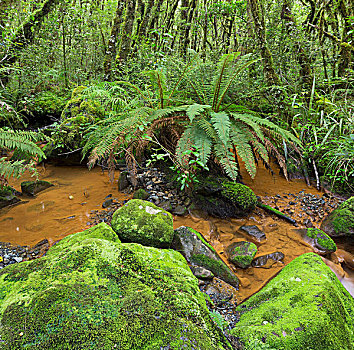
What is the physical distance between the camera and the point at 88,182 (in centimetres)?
383

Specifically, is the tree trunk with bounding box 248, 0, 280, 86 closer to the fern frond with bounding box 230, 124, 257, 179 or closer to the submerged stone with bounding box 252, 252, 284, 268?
the fern frond with bounding box 230, 124, 257, 179

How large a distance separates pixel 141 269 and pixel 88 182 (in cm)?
275

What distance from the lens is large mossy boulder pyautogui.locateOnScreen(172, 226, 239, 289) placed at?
2.16 m

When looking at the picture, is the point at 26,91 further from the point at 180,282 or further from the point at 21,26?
the point at 180,282

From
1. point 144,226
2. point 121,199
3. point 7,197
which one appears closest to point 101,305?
point 144,226

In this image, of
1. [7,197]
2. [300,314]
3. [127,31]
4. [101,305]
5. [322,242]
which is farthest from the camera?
[127,31]

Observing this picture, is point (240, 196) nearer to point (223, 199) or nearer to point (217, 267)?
point (223, 199)

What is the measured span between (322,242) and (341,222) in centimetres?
49

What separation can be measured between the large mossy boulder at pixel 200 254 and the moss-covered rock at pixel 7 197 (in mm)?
2408

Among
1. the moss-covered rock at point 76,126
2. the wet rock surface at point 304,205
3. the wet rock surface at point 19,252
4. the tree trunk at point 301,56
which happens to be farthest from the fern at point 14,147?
A: the tree trunk at point 301,56

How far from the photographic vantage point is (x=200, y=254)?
2.25m

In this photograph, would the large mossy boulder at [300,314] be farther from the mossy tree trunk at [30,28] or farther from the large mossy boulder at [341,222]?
the mossy tree trunk at [30,28]

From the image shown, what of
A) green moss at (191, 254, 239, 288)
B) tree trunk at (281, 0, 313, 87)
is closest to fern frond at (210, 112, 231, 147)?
green moss at (191, 254, 239, 288)

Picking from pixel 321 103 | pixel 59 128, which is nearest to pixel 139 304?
pixel 59 128
